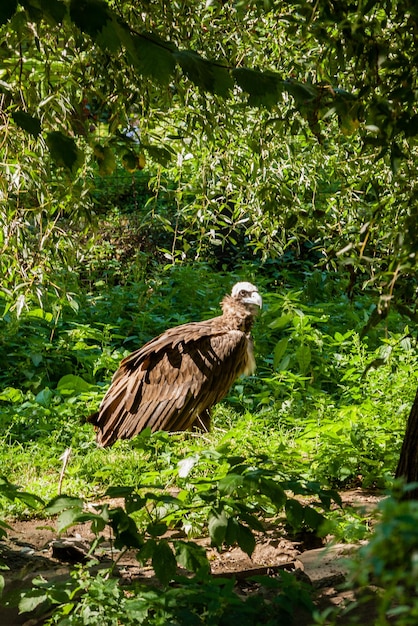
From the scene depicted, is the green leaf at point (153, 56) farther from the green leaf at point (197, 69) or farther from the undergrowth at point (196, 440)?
the undergrowth at point (196, 440)

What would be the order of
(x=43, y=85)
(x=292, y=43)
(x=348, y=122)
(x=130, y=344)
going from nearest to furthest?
(x=348, y=122) < (x=43, y=85) < (x=292, y=43) < (x=130, y=344)

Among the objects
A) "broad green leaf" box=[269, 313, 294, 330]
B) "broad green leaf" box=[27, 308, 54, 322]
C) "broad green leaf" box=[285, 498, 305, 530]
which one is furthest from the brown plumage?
"broad green leaf" box=[285, 498, 305, 530]

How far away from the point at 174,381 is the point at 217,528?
3.51 meters

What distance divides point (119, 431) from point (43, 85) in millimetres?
3037

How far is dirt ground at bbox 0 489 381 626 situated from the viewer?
12.1ft

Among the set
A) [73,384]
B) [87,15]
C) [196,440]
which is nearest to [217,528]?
[87,15]

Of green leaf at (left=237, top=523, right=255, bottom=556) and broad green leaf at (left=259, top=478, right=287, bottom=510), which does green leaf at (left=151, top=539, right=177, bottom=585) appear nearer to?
green leaf at (left=237, top=523, right=255, bottom=556)

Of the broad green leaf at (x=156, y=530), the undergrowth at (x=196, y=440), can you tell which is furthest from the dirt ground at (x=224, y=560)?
the broad green leaf at (x=156, y=530)

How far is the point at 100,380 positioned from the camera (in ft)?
26.7

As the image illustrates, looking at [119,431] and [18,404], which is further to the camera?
[18,404]

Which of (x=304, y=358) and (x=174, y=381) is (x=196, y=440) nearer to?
(x=174, y=381)

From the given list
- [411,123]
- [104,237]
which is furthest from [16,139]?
[104,237]

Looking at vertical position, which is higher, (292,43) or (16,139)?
(292,43)

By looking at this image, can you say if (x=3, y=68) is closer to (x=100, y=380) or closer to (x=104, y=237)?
(x=100, y=380)
